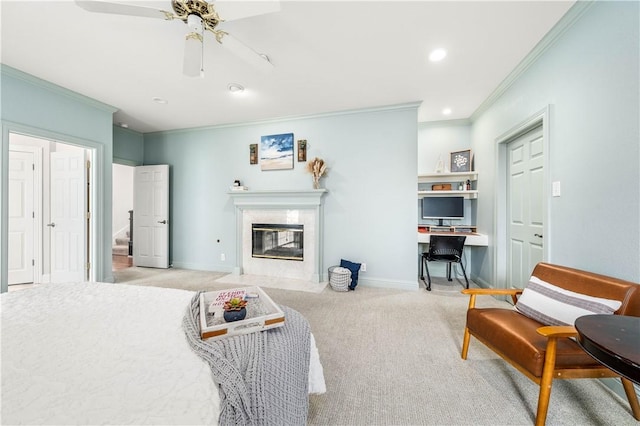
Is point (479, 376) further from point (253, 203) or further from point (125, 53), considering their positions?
point (125, 53)

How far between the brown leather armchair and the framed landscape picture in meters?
3.27

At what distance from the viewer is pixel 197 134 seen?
14.5 ft

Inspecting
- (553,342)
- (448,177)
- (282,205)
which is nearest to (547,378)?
(553,342)

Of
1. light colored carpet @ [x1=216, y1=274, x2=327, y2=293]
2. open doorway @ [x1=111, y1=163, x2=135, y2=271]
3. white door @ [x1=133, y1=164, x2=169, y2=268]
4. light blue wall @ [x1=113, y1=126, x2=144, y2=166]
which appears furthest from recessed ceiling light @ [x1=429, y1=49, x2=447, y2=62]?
open doorway @ [x1=111, y1=163, x2=135, y2=271]

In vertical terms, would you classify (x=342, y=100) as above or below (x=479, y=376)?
above

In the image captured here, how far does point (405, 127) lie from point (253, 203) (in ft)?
8.57

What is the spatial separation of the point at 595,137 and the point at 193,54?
2951 mm

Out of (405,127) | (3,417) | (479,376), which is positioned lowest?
(479,376)

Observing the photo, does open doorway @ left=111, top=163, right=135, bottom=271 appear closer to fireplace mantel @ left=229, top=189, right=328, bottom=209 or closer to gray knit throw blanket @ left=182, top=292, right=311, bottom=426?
fireplace mantel @ left=229, top=189, right=328, bottom=209

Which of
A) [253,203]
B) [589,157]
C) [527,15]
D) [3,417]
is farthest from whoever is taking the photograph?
[253,203]

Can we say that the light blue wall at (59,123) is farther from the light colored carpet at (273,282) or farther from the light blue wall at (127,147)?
the light colored carpet at (273,282)

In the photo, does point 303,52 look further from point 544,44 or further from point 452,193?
point 452,193

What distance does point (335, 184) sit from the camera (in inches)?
148

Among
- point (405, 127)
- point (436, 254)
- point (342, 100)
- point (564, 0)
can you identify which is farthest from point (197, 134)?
point (564, 0)
